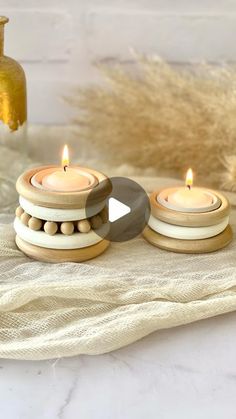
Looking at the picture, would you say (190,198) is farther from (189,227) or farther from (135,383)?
(135,383)

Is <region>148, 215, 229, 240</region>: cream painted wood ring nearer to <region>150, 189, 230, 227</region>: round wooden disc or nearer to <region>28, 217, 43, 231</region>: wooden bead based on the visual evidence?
<region>150, 189, 230, 227</region>: round wooden disc

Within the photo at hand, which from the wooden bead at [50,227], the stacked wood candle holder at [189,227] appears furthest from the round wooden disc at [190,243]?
the wooden bead at [50,227]

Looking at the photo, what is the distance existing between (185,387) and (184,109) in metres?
0.44

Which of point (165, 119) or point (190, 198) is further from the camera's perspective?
point (165, 119)

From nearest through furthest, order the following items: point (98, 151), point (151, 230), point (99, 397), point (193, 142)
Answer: point (99, 397) → point (151, 230) → point (193, 142) → point (98, 151)

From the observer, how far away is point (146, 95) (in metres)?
0.92

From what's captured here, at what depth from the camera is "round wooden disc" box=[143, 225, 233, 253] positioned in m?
0.71

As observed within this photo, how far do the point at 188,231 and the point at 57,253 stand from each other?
0.13m

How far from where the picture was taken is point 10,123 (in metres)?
0.82

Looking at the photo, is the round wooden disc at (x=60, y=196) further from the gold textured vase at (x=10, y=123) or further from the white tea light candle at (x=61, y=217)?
the gold textured vase at (x=10, y=123)

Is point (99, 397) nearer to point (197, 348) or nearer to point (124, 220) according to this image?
point (197, 348)

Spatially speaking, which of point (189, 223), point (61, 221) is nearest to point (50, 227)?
point (61, 221)

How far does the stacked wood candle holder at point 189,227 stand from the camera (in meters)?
0.69

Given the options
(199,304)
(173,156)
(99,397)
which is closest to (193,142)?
(173,156)
